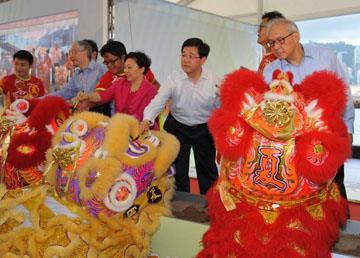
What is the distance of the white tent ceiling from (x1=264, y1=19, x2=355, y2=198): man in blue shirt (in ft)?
9.64

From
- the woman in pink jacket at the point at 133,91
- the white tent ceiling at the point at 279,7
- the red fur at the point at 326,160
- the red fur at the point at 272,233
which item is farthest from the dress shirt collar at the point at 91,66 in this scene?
the white tent ceiling at the point at 279,7

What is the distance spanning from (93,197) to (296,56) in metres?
0.93

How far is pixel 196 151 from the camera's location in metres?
2.63

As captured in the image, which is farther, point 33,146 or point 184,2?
point 184,2

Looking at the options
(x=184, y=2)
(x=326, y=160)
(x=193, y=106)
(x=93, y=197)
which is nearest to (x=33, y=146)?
→ (x=93, y=197)

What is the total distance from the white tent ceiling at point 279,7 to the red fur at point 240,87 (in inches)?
136

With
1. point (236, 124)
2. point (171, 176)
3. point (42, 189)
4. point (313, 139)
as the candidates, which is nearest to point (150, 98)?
point (171, 176)

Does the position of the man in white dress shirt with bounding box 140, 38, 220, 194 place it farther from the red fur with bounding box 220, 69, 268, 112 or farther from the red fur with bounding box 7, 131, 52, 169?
the red fur with bounding box 220, 69, 268, 112

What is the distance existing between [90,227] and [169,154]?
1.34 ft

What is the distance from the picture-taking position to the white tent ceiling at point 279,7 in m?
4.56

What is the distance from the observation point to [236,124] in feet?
4.70

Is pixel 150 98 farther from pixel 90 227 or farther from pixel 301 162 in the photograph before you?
pixel 301 162

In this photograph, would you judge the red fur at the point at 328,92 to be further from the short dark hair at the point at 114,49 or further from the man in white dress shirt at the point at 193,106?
the short dark hair at the point at 114,49

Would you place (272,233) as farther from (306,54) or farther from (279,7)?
(279,7)
